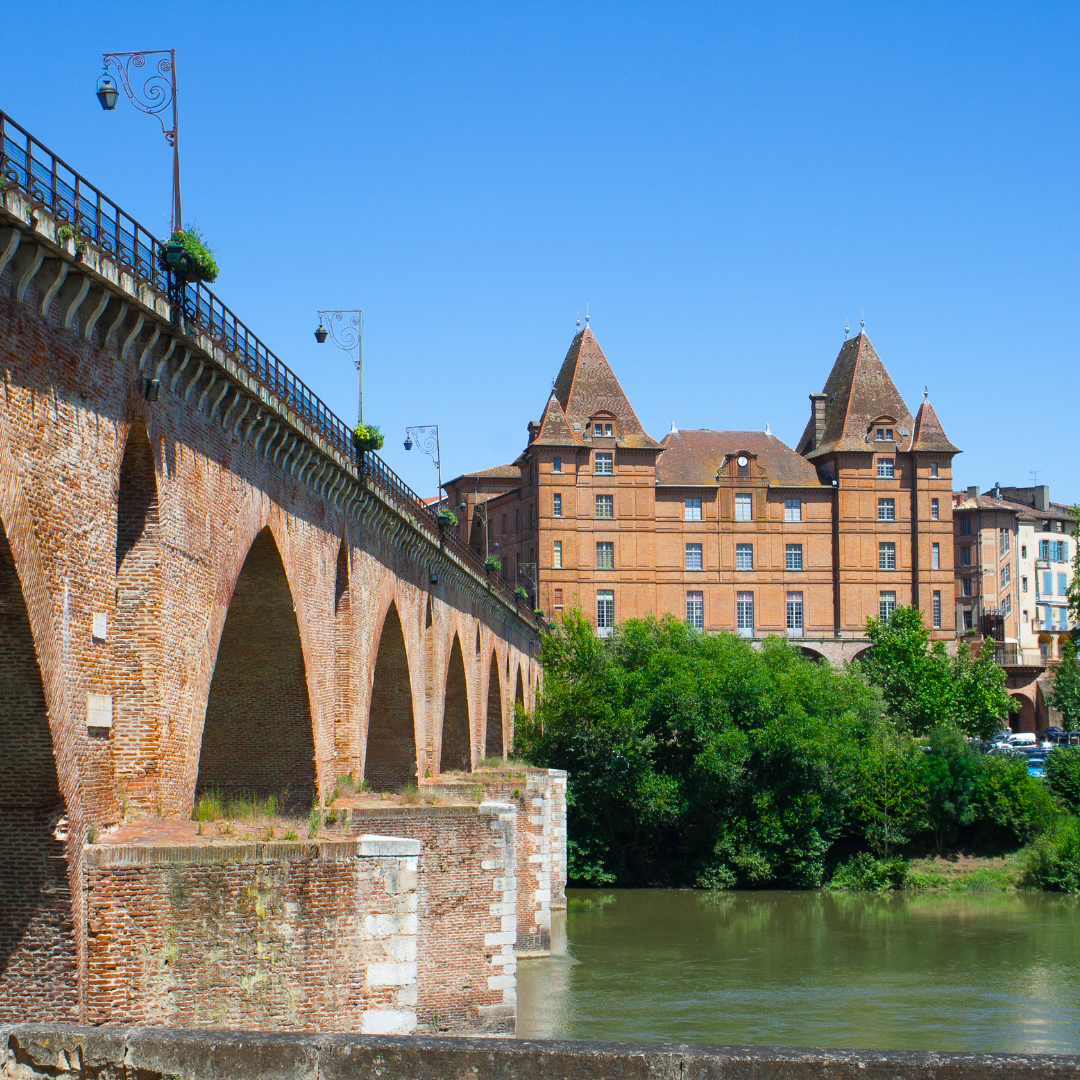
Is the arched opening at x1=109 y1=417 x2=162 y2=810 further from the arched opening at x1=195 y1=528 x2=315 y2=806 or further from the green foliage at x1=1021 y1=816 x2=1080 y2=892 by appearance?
the green foliage at x1=1021 y1=816 x2=1080 y2=892

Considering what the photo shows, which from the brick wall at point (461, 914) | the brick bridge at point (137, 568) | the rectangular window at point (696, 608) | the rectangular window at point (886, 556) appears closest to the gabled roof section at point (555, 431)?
the rectangular window at point (696, 608)

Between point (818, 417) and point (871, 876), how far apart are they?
1811 inches

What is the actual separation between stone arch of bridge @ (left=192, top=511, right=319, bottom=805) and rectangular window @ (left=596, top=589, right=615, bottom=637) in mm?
60240

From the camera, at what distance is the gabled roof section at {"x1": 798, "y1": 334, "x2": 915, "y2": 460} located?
88.4m


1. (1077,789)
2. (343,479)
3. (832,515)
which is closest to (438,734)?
(343,479)

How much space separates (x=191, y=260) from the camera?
1648 cm

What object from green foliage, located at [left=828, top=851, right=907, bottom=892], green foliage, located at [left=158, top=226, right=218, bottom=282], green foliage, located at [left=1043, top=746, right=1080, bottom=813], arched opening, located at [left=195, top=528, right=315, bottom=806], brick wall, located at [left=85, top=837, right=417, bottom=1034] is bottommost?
green foliage, located at [left=828, top=851, right=907, bottom=892]

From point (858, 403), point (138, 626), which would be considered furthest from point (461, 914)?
point (858, 403)

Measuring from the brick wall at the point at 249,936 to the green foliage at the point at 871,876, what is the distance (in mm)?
38753

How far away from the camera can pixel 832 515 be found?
88.4m

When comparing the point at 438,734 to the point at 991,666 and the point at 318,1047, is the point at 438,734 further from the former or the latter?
the point at 991,666

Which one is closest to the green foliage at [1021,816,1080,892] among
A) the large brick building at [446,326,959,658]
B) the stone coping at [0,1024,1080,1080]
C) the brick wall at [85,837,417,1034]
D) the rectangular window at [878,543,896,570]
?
the large brick building at [446,326,959,658]

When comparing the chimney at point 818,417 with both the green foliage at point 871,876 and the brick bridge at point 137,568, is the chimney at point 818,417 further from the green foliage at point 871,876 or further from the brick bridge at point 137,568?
the brick bridge at point 137,568

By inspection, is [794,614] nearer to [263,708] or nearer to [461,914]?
[263,708]
